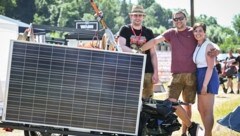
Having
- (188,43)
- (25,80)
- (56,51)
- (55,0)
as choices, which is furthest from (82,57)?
(55,0)

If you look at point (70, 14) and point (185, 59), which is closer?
point (185, 59)

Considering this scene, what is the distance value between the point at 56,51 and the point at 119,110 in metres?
0.93

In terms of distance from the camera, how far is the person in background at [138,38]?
7.00 metres

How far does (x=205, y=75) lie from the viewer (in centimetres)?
694

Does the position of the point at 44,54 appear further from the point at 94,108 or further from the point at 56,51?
the point at 94,108

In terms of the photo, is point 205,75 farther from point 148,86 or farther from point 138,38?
point 138,38

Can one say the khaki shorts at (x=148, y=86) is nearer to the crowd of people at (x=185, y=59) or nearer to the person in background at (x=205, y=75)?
the crowd of people at (x=185, y=59)

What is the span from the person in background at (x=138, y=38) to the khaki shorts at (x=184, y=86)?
29 centimetres

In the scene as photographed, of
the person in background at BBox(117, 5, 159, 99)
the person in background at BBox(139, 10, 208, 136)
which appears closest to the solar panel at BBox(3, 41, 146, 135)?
the person in background at BBox(117, 5, 159, 99)

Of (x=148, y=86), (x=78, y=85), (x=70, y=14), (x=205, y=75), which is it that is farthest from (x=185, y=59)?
(x=70, y=14)

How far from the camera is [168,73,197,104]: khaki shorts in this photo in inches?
283

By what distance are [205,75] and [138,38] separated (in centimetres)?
107

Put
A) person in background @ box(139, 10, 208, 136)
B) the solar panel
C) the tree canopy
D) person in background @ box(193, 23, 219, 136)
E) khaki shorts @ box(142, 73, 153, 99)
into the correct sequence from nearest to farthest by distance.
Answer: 1. the solar panel
2. person in background @ box(193, 23, 219, 136)
3. person in background @ box(139, 10, 208, 136)
4. khaki shorts @ box(142, 73, 153, 99)
5. the tree canopy

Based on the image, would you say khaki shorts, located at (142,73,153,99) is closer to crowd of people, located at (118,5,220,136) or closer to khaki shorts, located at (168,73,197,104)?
crowd of people, located at (118,5,220,136)
